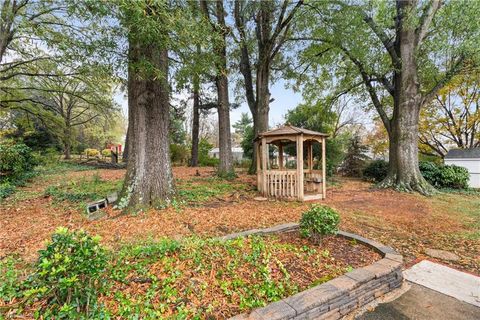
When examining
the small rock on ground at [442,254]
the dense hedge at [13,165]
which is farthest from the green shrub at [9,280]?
the dense hedge at [13,165]

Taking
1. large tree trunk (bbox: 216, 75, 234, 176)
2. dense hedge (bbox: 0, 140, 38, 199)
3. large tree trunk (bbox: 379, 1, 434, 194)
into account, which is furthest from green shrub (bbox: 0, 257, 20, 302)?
large tree trunk (bbox: 379, 1, 434, 194)

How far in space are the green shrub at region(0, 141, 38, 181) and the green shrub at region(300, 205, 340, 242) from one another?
830cm

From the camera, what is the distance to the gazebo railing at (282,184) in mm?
6137

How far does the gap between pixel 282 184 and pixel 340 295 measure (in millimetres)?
4338

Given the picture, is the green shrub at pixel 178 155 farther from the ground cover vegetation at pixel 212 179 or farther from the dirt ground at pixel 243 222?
the dirt ground at pixel 243 222

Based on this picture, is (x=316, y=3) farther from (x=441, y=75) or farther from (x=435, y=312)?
(x=435, y=312)

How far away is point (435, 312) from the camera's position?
195 centimetres

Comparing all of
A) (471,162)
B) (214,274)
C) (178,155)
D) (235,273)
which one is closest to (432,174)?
(471,162)

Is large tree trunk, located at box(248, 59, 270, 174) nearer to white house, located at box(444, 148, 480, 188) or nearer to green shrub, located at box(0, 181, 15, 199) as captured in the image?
green shrub, located at box(0, 181, 15, 199)

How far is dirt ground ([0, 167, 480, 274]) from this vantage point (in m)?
3.22

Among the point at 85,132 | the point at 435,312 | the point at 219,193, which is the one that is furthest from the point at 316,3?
the point at 85,132

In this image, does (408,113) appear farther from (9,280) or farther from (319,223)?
(9,280)

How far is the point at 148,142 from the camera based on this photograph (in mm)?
4453

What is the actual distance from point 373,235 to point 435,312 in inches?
72.3
